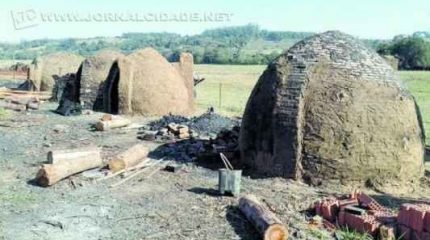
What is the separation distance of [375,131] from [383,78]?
119 centimetres

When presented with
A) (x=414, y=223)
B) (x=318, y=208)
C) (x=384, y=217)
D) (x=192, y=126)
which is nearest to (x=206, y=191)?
(x=318, y=208)

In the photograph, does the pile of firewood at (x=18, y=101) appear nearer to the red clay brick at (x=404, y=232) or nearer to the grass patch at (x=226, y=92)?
the grass patch at (x=226, y=92)

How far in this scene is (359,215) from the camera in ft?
29.3

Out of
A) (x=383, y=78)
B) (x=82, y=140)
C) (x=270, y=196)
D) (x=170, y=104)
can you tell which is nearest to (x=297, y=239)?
(x=270, y=196)

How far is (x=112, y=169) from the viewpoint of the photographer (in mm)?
12500

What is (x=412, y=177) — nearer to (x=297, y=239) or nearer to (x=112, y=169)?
(x=297, y=239)

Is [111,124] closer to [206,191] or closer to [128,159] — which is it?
[128,159]

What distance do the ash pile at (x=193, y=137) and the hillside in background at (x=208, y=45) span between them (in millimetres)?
61808

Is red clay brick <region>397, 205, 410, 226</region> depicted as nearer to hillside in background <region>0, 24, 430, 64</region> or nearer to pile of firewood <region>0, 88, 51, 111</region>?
pile of firewood <region>0, 88, 51, 111</region>

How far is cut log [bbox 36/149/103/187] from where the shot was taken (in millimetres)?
11281

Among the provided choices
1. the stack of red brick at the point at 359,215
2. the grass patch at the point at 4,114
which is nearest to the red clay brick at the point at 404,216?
the stack of red brick at the point at 359,215

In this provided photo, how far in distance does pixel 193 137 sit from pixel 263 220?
841cm

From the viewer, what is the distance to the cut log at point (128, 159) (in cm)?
1253

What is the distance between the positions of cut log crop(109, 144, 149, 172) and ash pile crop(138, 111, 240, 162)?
88 cm
